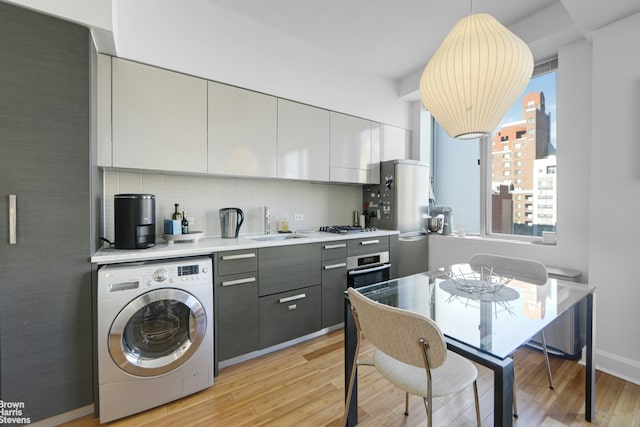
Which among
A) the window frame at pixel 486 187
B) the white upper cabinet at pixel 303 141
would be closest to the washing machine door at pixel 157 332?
the white upper cabinet at pixel 303 141

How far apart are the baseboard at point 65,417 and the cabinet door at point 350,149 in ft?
8.16

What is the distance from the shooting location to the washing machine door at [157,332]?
1556 mm

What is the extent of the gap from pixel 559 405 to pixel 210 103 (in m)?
3.10

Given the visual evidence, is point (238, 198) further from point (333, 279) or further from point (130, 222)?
point (333, 279)

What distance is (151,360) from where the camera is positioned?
165cm

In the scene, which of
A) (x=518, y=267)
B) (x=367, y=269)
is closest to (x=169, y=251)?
(x=367, y=269)

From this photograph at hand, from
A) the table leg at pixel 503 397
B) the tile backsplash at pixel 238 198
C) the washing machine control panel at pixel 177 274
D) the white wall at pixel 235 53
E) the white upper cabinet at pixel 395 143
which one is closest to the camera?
the table leg at pixel 503 397

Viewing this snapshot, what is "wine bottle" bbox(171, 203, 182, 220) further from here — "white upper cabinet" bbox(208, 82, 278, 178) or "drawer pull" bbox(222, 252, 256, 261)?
"drawer pull" bbox(222, 252, 256, 261)

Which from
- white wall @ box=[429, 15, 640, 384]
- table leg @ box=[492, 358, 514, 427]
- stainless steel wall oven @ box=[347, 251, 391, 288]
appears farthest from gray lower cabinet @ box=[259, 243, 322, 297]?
white wall @ box=[429, 15, 640, 384]

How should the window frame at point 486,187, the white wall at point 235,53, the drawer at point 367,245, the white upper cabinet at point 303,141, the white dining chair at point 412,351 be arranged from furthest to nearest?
1. the window frame at point 486,187
2. the drawer at point 367,245
3. the white upper cabinet at point 303,141
4. the white wall at point 235,53
5. the white dining chair at point 412,351

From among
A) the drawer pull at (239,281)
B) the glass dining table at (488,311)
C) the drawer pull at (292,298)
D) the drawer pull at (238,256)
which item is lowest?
the drawer pull at (292,298)

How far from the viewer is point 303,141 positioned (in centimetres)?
269

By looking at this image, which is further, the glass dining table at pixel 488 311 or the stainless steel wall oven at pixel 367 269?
the stainless steel wall oven at pixel 367 269

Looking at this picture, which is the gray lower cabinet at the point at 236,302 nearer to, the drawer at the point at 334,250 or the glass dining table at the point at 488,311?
the drawer at the point at 334,250
